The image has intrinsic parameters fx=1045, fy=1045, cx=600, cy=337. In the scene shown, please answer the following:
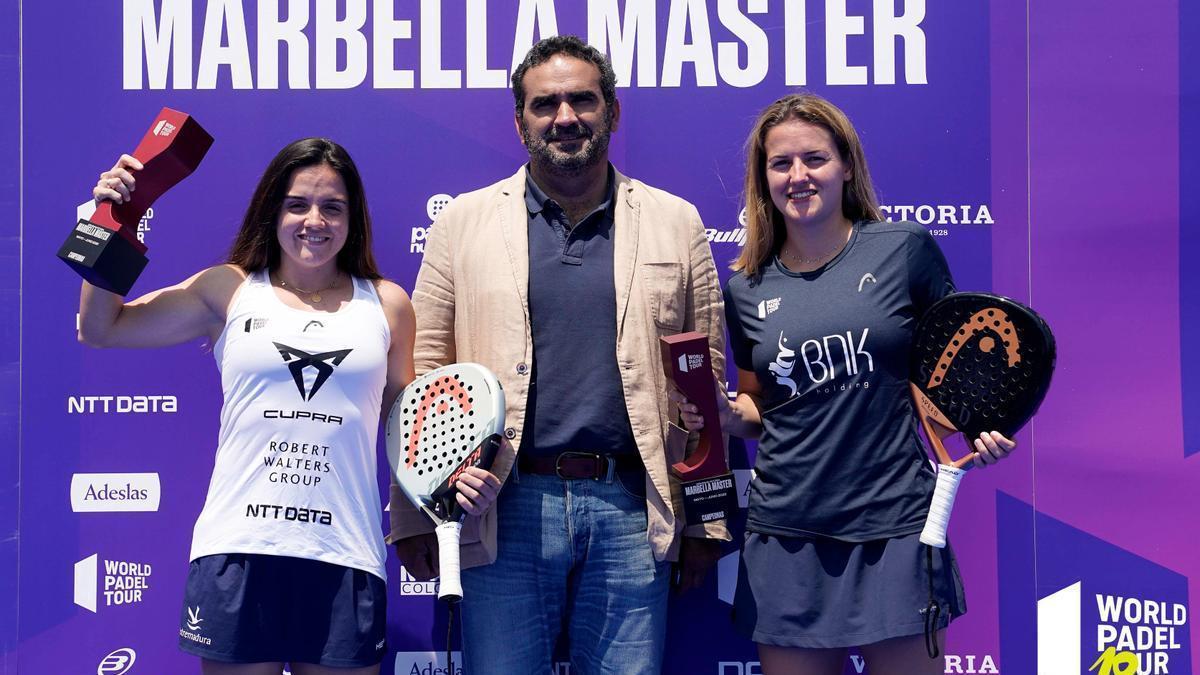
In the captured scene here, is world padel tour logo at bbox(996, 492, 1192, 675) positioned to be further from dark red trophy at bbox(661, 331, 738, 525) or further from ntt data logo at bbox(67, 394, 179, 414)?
ntt data logo at bbox(67, 394, 179, 414)

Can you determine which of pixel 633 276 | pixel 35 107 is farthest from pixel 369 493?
pixel 35 107

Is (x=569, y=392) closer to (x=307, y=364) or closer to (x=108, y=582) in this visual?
(x=307, y=364)

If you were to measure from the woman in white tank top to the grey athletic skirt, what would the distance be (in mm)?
753

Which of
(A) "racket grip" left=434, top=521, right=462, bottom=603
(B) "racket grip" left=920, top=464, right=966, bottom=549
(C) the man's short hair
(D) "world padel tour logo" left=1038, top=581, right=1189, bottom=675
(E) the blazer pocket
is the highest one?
(C) the man's short hair

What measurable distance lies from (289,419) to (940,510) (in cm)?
162

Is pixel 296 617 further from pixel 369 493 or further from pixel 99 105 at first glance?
pixel 99 105

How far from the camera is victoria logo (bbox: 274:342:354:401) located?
8.59 feet

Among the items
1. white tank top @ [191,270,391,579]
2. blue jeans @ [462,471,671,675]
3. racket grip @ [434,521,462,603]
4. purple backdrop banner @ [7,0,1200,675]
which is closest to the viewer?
racket grip @ [434,521,462,603]

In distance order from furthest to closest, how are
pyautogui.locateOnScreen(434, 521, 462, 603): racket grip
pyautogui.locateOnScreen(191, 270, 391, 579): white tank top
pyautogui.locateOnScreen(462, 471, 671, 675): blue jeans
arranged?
1. pyautogui.locateOnScreen(462, 471, 671, 675): blue jeans
2. pyautogui.locateOnScreen(191, 270, 391, 579): white tank top
3. pyautogui.locateOnScreen(434, 521, 462, 603): racket grip

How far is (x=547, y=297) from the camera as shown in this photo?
9.04ft

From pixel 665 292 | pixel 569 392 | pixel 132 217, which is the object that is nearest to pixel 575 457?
pixel 569 392

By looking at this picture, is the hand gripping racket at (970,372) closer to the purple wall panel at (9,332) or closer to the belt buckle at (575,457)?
the belt buckle at (575,457)

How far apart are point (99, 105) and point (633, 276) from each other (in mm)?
1955

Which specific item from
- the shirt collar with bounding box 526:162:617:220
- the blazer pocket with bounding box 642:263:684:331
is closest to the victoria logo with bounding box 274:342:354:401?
the shirt collar with bounding box 526:162:617:220
